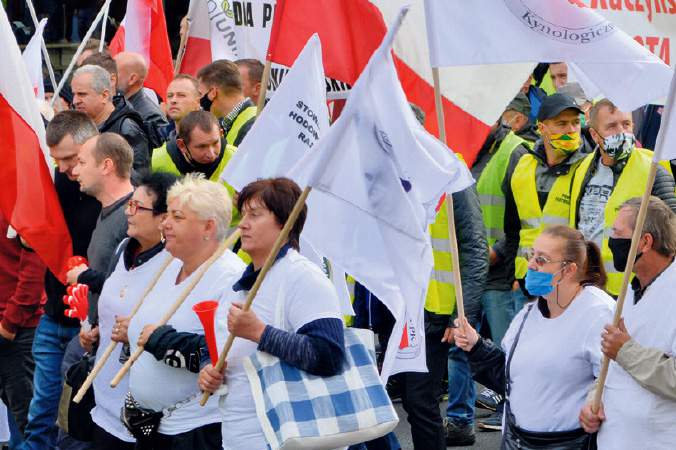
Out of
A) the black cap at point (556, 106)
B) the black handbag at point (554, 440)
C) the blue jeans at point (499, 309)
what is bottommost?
the blue jeans at point (499, 309)

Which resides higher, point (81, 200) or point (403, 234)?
point (403, 234)

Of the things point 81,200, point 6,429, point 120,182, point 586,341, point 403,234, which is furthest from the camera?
point 6,429

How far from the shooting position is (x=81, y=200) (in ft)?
25.0

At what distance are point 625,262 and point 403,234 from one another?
104 centimetres

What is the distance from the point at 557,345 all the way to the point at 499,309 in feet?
11.4

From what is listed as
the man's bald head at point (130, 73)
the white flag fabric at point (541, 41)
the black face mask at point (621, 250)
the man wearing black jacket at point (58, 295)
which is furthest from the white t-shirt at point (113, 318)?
Result: the man's bald head at point (130, 73)

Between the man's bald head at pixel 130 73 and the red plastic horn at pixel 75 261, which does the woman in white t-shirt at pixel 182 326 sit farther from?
the man's bald head at pixel 130 73

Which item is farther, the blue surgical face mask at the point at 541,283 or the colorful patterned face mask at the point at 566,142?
the colorful patterned face mask at the point at 566,142

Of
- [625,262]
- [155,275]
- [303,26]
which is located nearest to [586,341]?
[625,262]

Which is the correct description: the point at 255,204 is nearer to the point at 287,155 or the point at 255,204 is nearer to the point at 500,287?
the point at 287,155

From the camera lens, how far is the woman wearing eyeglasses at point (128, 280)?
640cm

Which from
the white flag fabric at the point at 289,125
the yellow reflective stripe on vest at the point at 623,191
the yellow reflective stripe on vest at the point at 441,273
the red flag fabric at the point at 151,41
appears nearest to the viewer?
the white flag fabric at the point at 289,125

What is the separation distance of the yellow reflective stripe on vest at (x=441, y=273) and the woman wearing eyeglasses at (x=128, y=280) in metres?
1.95

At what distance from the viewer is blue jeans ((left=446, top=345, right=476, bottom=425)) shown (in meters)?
8.67
